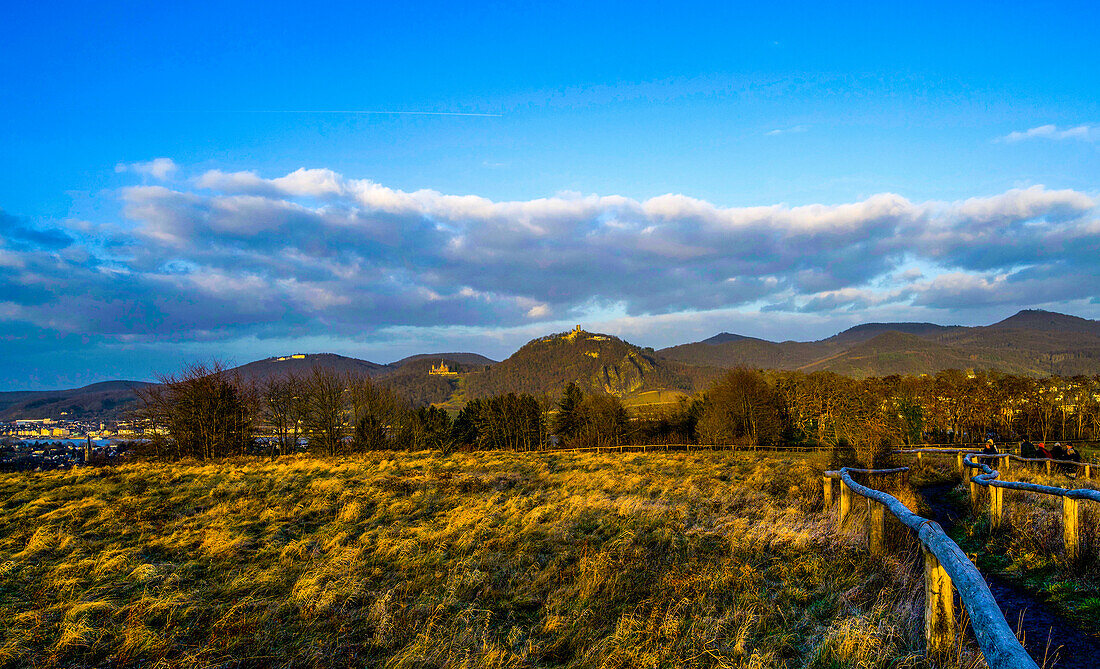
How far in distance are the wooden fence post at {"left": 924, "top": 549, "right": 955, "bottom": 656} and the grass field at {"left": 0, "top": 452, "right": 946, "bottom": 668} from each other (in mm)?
234

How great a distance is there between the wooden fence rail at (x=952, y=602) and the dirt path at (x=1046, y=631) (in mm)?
853

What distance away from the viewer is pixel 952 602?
4.35m

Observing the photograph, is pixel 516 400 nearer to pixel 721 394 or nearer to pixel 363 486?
pixel 721 394

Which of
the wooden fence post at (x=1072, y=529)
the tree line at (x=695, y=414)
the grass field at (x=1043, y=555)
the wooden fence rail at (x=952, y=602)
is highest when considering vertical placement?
the wooden fence rail at (x=952, y=602)

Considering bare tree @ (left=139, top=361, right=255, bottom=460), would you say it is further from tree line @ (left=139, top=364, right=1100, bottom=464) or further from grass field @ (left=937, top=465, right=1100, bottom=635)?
grass field @ (left=937, top=465, right=1100, bottom=635)

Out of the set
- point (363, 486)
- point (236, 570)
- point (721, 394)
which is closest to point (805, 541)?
point (236, 570)

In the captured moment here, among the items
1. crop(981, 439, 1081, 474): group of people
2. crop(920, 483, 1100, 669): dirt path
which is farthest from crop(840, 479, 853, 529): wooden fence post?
crop(981, 439, 1081, 474): group of people

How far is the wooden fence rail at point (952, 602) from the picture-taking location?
8.51ft

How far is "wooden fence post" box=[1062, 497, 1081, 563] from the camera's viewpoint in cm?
663

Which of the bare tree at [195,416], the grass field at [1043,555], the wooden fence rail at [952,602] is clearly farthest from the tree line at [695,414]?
the wooden fence rail at [952,602]

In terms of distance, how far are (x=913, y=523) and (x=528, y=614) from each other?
165 inches

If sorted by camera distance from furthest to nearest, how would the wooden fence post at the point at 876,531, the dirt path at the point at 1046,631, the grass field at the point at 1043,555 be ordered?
1. the wooden fence post at the point at 876,531
2. the grass field at the point at 1043,555
3. the dirt path at the point at 1046,631

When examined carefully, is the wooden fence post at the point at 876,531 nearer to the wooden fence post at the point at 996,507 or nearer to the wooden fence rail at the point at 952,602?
the wooden fence rail at the point at 952,602

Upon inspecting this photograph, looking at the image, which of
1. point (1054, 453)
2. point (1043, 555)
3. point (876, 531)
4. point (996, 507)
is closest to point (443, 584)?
point (876, 531)
